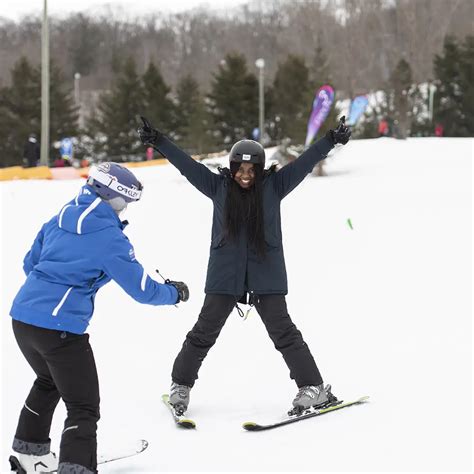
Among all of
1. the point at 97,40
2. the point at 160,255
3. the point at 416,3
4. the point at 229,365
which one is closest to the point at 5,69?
the point at 97,40

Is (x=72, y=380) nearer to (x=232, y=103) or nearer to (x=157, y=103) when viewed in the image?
(x=232, y=103)

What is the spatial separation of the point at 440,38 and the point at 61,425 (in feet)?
201

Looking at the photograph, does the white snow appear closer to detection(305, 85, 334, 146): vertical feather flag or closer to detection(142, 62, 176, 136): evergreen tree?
detection(305, 85, 334, 146): vertical feather flag

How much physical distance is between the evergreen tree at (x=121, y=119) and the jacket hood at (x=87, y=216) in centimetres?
3645

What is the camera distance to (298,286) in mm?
8258

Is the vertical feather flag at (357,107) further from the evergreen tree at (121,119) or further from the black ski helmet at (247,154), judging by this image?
the black ski helmet at (247,154)

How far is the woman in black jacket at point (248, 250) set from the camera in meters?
4.17

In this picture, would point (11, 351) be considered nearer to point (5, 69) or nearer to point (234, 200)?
point (234, 200)

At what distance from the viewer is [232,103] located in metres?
37.0

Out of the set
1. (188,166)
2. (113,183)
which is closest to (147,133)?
(188,166)

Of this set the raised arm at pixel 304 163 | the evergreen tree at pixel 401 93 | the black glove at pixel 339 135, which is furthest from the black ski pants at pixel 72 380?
the evergreen tree at pixel 401 93

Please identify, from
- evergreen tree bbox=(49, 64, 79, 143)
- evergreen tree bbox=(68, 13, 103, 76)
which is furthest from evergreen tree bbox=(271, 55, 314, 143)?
evergreen tree bbox=(68, 13, 103, 76)

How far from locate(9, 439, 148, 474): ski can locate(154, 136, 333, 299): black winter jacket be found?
36.7 inches

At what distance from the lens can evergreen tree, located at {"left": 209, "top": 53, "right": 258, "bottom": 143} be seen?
121 feet
